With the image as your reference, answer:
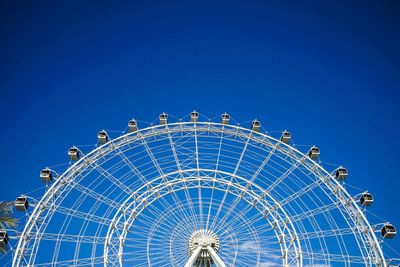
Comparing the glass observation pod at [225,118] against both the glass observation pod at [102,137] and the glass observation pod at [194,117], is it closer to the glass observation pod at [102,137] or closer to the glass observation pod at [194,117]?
the glass observation pod at [194,117]

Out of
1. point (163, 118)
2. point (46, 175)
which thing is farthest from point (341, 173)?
point (46, 175)

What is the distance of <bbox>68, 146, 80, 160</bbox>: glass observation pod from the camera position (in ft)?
98.3

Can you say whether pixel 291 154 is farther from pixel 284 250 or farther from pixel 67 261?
pixel 67 261

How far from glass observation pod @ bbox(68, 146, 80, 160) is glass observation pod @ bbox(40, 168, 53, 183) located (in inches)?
71.5

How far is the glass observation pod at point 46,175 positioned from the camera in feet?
93.8

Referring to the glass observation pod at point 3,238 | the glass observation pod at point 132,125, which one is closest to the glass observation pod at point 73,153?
the glass observation pod at point 132,125

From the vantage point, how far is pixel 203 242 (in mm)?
30016

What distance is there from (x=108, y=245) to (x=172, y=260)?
4.34 m

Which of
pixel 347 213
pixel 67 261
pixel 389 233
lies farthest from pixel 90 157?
pixel 389 233

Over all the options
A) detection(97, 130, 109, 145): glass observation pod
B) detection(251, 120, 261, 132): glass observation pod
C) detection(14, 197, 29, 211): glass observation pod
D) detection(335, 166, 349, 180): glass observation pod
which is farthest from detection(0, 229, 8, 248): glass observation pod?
detection(335, 166, 349, 180): glass observation pod

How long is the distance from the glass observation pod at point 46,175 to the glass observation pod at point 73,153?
182 cm

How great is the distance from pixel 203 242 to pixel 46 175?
11.5 m

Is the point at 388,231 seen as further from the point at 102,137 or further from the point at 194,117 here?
the point at 102,137

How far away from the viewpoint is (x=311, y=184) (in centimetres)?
3045
